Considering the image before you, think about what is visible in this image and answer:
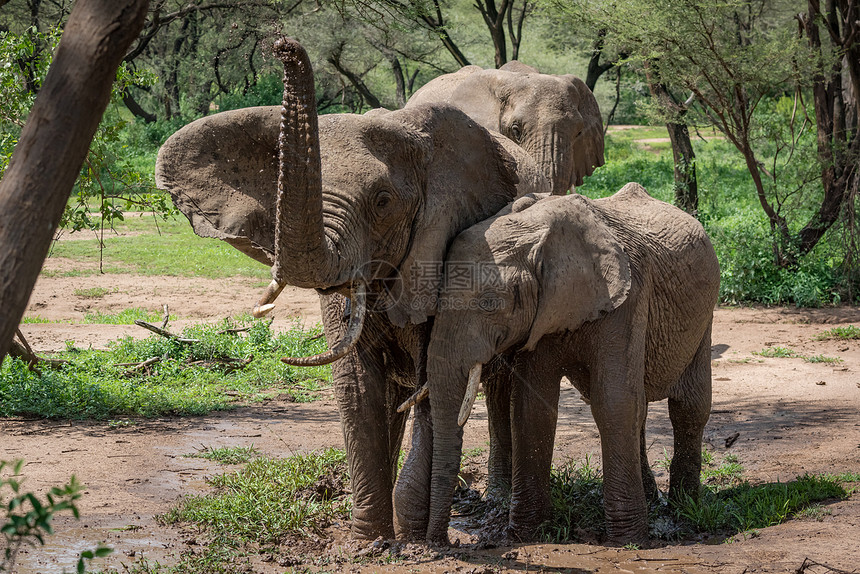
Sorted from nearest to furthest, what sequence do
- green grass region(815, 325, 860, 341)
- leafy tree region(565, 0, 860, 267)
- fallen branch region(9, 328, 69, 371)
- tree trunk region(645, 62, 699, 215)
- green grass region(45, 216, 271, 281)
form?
fallen branch region(9, 328, 69, 371)
green grass region(815, 325, 860, 341)
leafy tree region(565, 0, 860, 267)
green grass region(45, 216, 271, 281)
tree trunk region(645, 62, 699, 215)

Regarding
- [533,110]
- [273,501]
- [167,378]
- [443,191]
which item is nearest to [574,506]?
[273,501]

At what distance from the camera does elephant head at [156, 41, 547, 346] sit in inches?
147

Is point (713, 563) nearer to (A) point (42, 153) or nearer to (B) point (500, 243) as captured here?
(B) point (500, 243)

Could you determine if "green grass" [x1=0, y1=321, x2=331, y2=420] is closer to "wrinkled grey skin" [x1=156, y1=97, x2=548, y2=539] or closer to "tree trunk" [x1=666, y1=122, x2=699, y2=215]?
"wrinkled grey skin" [x1=156, y1=97, x2=548, y2=539]

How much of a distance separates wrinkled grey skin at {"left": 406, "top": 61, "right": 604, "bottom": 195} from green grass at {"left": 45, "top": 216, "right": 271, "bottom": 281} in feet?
22.0

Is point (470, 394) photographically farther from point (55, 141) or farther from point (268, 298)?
point (55, 141)

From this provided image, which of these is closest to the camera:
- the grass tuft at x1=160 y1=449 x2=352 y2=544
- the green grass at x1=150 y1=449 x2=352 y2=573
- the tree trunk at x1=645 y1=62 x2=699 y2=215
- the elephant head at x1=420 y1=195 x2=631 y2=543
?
the elephant head at x1=420 y1=195 x2=631 y2=543

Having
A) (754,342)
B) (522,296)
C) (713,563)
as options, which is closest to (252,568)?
(522,296)

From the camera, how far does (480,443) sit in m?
7.45

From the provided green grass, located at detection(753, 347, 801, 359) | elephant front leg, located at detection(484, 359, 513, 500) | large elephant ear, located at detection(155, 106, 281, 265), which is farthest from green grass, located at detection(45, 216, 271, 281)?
large elephant ear, located at detection(155, 106, 281, 265)

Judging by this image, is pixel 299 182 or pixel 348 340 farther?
pixel 348 340

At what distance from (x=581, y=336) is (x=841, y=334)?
21.9 feet

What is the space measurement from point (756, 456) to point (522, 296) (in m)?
3.15

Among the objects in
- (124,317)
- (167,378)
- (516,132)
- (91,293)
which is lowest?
(167,378)
